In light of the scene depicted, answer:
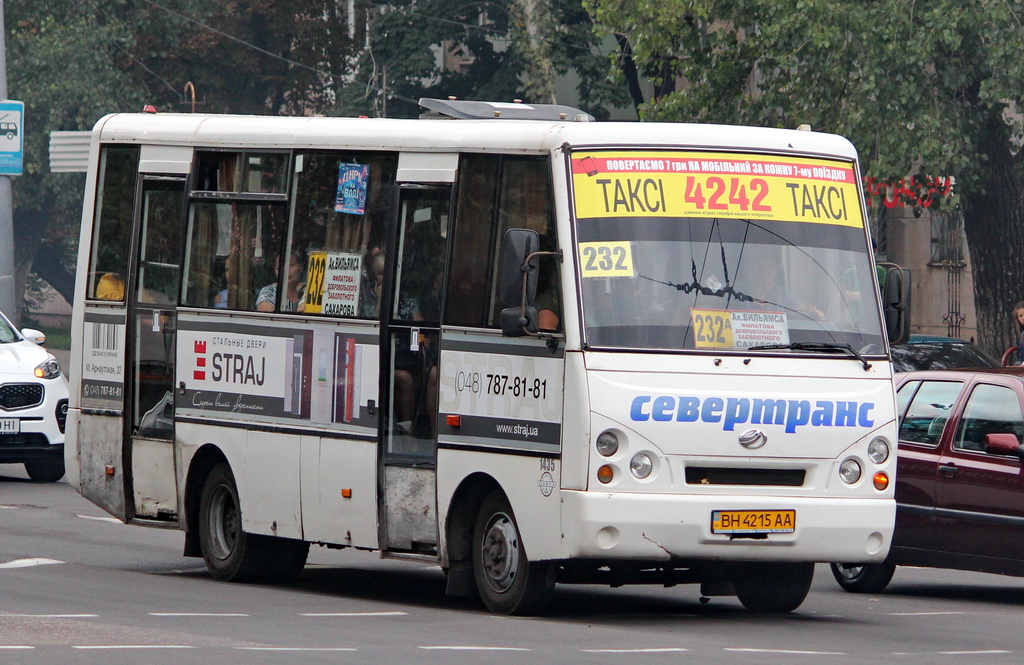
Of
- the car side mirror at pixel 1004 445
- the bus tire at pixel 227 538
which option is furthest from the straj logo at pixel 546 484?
the car side mirror at pixel 1004 445

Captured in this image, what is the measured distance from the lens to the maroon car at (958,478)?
12.8 meters

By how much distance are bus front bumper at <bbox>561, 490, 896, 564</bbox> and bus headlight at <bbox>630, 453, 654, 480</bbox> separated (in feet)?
0.37

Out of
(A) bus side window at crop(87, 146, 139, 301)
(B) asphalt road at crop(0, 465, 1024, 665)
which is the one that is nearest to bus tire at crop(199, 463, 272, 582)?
(B) asphalt road at crop(0, 465, 1024, 665)

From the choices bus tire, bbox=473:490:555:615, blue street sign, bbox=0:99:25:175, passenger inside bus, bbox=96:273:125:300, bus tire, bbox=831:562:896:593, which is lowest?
bus tire, bbox=831:562:896:593

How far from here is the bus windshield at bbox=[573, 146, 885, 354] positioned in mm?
10617

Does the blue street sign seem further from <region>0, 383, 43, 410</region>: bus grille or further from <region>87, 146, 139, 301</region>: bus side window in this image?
<region>87, 146, 139, 301</region>: bus side window

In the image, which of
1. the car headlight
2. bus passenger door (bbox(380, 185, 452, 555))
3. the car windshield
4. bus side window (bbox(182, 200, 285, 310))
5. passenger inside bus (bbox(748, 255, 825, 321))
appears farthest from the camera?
the car headlight

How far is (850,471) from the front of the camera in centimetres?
1075

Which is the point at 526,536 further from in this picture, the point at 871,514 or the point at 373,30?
the point at 373,30

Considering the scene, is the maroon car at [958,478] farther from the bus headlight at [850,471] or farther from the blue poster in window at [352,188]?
the blue poster in window at [352,188]

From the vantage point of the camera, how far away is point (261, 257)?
12.9m

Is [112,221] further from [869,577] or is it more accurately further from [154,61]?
[154,61]

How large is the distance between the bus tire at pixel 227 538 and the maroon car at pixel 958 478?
3.84 m

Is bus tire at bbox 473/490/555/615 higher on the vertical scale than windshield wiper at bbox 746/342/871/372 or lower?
lower
